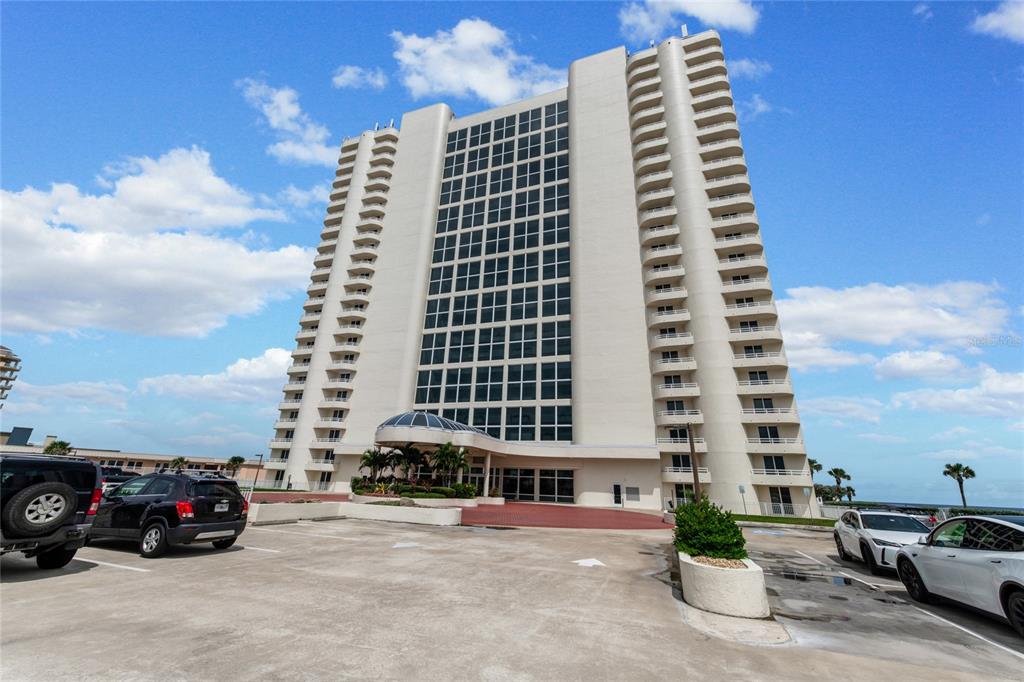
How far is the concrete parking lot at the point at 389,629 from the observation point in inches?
187

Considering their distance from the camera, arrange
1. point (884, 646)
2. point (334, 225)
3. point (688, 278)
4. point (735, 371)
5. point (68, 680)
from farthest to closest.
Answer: point (334, 225) → point (688, 278) → point (735, 371) → point (884, 646) → point (68, 680)

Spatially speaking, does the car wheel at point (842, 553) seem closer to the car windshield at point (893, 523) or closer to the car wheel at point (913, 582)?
the car windshield at point (893, 523)

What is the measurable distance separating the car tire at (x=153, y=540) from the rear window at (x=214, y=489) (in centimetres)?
94

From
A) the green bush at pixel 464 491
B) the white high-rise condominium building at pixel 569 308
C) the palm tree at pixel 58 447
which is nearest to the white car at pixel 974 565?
the white high-rise condominium building at pixel 569 308

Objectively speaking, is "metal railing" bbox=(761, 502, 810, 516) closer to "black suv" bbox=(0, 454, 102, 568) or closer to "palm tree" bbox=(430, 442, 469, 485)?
"palm tree" bbox=(430, 442, 469, 485)

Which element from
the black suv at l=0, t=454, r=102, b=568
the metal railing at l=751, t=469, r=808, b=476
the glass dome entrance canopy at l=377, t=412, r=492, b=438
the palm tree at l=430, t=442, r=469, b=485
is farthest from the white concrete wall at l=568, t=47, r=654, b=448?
the black suv at l=0, t=454, r=102, b=568

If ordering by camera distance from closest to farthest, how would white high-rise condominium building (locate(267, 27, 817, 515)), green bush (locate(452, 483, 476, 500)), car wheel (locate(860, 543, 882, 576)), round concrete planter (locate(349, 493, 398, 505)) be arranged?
car wheel (locate(860, 543, 882, 576)), round concrete planter (locate(349, 493, 398, 505)), green bush (locate(452, 483, 476, 500)), white high-rise condominium building (locate(267, 27, 817, 515))

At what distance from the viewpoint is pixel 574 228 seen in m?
50.5

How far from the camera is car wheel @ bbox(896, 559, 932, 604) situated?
921 cm

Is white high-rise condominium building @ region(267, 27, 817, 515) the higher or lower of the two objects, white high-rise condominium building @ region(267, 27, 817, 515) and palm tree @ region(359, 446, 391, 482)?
the higher

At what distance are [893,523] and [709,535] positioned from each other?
8.91m

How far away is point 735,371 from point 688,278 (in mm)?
10721

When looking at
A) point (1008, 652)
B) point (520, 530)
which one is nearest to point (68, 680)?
point (1008, 652)

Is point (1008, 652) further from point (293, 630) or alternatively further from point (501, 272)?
point (501, 272)
